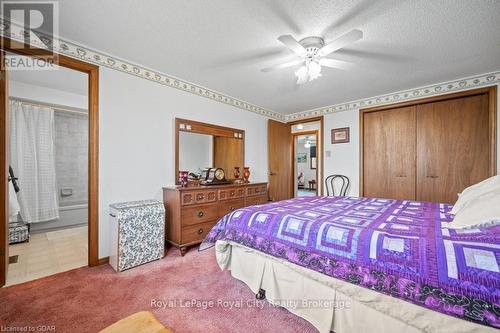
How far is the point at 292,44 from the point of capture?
185cm

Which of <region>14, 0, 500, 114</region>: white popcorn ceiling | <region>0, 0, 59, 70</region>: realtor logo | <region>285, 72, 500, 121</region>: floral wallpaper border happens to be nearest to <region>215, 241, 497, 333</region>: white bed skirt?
<region>14, 0, 500, 114</region>: white popcorn ceiling

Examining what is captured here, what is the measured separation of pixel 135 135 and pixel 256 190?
208 cm

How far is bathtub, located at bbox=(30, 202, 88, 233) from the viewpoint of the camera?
3.62 metres

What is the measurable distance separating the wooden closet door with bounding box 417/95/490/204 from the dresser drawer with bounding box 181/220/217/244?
341cm

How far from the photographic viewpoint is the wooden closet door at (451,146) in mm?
2930

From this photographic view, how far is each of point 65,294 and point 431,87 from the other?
5.16 metres

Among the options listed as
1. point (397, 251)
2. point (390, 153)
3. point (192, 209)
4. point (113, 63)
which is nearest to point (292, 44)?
point (397, 251)

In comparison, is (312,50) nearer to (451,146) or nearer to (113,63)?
(113,63)

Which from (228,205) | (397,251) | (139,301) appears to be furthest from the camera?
(228,205)

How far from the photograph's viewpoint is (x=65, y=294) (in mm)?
1810

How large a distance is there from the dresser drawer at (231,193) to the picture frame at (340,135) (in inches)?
85.3

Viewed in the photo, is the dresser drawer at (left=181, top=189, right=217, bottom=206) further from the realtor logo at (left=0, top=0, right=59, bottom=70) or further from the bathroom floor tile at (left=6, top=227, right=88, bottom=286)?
the realtor logo at (left=0, top=0, right=59, bottom=70)

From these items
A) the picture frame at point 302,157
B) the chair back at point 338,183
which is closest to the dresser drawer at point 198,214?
Answer: the chair back at point 338,183

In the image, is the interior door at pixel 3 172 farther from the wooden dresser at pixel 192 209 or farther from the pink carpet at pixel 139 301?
the wooden dresser at pixel 192 209
